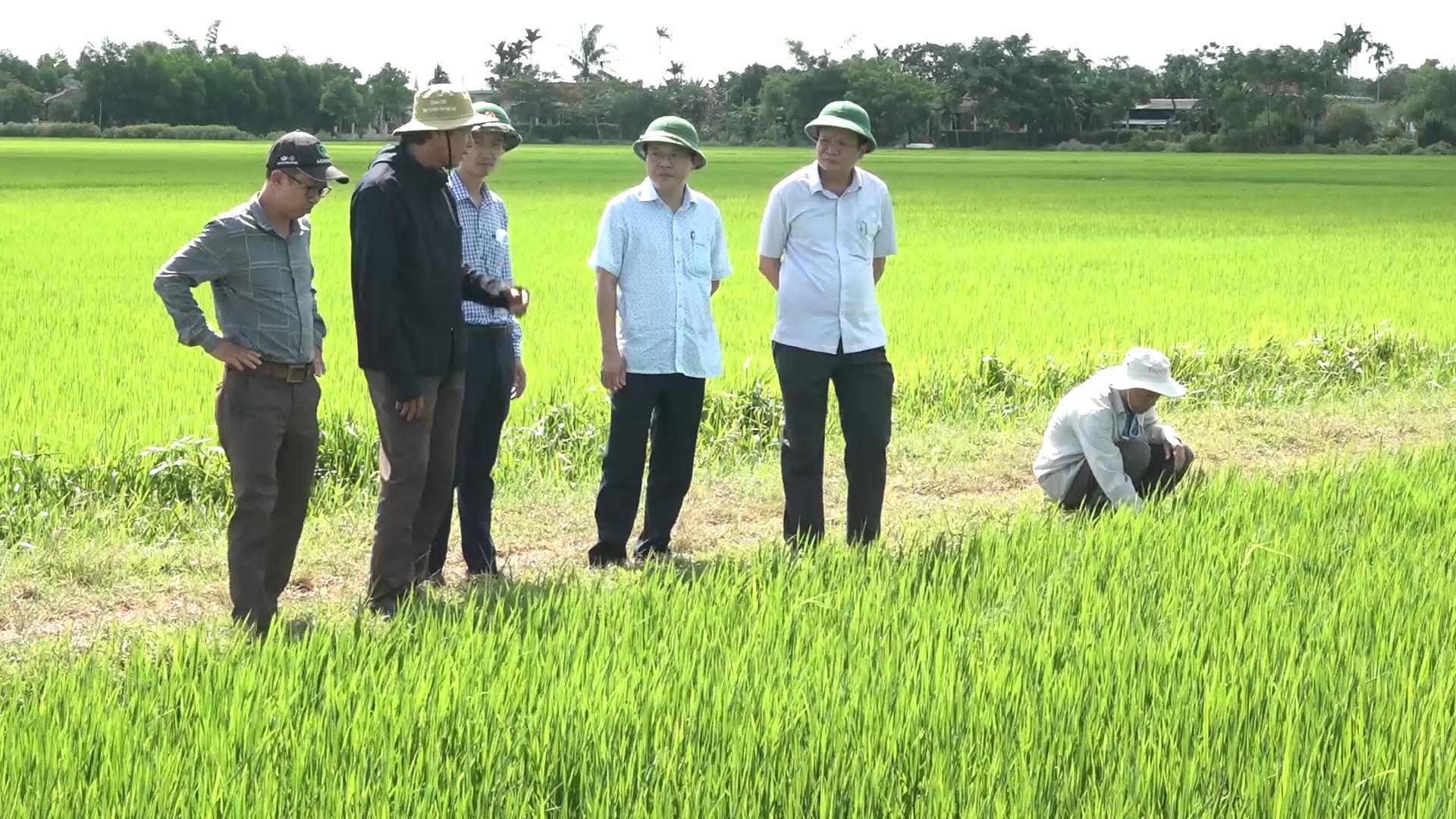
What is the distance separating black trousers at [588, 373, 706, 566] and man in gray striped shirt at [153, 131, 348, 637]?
50.1 inches

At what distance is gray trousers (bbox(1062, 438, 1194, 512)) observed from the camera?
18.4ft

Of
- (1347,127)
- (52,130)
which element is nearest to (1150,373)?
(52,130)

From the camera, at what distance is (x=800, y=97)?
268 ft

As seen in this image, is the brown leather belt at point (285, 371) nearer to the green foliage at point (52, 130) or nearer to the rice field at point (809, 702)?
the rice field at point (809, 702)

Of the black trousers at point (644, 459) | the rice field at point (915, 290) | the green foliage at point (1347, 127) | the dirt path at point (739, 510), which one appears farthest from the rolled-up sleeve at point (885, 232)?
the green foliage at point (1347, 127)

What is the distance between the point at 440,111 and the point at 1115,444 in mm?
2826

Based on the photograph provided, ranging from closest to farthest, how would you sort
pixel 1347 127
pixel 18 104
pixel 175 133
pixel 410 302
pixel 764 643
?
pixel 764 643 → pixel 410 302 → pixel 175 133 → pixel 1347 127 → pixel 18 104

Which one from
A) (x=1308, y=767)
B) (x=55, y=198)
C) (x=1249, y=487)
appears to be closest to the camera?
(x=1308, y=767)

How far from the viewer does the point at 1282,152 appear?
7350cm

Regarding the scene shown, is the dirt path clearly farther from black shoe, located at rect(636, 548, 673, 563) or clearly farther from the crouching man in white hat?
the crouching man in white hat

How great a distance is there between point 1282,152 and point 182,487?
247 feet

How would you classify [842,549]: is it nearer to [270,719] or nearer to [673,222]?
[673,222]

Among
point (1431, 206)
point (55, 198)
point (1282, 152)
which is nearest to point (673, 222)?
point (55, 198)

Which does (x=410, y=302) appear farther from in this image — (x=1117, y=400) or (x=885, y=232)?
(x=1117, y=400)
